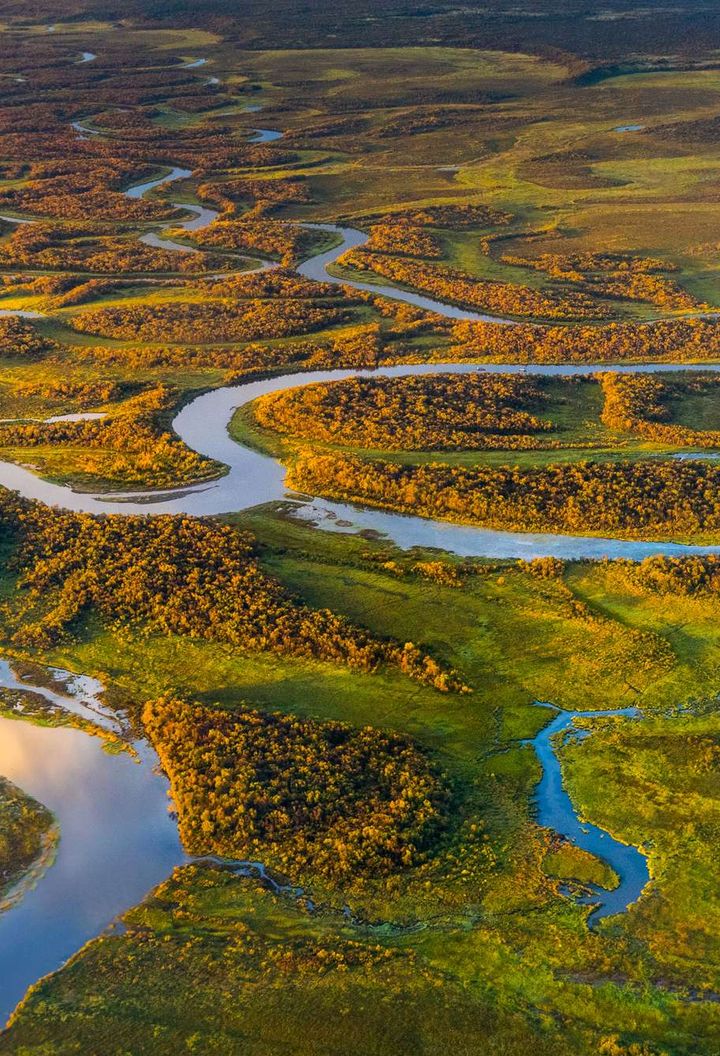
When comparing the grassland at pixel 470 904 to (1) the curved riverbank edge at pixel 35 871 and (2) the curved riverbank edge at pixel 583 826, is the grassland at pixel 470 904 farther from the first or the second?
(1) the curved riverbank edge at pixel 35 871

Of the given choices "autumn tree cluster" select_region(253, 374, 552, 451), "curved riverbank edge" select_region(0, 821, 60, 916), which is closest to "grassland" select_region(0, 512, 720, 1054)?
"curved riverbank edge" select_region(0, 821, 60, 916)

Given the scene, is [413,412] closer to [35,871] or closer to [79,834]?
[79,834]

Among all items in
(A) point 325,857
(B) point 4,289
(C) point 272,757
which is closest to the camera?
(A) point 325,857

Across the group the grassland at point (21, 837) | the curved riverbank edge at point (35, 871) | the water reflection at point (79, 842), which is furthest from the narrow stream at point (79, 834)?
the grassland at point (21, 837)

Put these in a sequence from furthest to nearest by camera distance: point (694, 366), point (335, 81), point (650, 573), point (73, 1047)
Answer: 1. point (335, 81)
2. point (694, 366)
3. point (650, 573)
4. point (73, 1047)

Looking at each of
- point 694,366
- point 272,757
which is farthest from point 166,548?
point 694,366

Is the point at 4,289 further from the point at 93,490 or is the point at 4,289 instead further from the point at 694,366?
the point at 694,366
